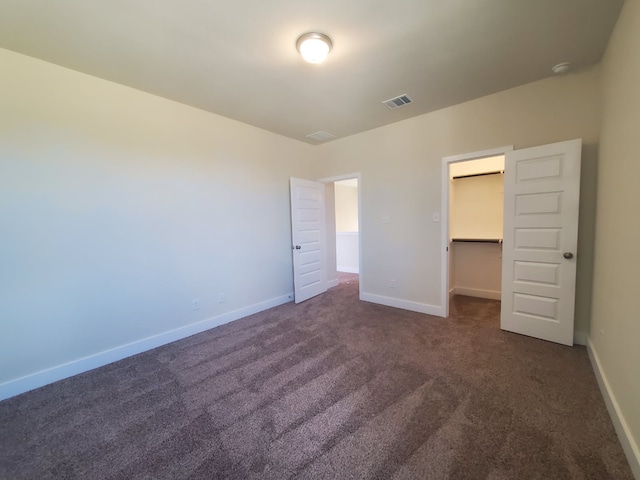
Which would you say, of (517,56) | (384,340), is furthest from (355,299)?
(517,56)

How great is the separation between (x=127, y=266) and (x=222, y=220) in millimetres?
1186

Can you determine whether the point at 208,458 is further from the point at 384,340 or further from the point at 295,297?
the point at 295,297

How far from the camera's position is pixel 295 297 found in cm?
423

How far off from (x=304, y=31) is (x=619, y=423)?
3.34 metres

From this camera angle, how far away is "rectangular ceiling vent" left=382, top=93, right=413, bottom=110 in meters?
2.96

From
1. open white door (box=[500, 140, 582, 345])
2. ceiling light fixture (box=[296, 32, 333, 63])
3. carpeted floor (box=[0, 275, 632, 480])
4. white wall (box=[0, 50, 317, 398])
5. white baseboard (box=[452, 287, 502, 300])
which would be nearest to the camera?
carpeted floor (box=[0, 275, 632, 480])

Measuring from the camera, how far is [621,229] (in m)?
1.70

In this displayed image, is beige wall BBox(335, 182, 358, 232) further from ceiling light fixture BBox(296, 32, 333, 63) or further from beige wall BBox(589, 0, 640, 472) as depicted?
beige wall BBox(589, 0, 640, 472)

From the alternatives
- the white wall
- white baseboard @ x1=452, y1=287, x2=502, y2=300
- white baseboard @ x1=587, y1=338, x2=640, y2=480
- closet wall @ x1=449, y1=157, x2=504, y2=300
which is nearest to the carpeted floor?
white baseboard @ x1=587, y1=338, x2=640, y2=480

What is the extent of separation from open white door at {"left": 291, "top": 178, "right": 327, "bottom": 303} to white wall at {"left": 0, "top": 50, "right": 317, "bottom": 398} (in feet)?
2.68

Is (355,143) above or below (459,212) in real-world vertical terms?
above

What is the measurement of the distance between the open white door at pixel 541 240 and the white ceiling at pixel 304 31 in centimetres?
92

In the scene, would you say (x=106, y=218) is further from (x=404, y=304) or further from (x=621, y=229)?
(x=621, y=229)

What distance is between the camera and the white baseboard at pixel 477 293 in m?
4.19
